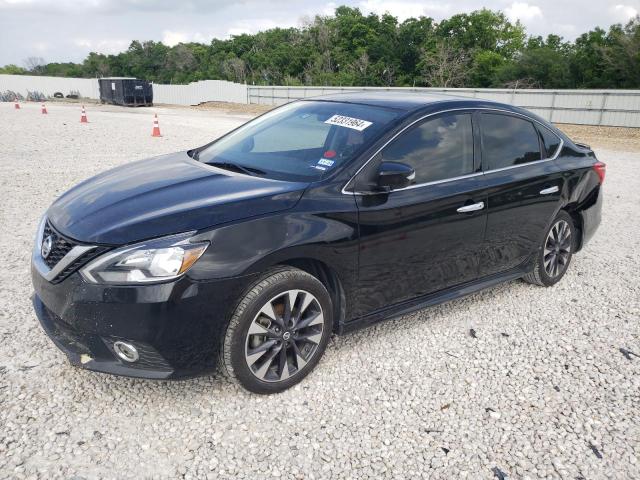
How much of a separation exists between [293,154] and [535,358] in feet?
7.21

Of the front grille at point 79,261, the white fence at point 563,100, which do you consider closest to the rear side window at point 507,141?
the front grille at point 79,261

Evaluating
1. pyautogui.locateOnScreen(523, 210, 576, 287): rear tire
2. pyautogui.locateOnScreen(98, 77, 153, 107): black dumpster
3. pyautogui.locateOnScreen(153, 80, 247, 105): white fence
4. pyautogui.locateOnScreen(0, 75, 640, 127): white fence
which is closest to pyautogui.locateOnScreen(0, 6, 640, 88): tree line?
pyautogui.locateOnScreen(153, 80, 247, 105): white fence

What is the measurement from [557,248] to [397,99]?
2119mm

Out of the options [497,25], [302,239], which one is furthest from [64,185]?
[497,25]

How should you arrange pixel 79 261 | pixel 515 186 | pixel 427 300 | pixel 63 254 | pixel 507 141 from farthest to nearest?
pixel 507 141 → pixel 515 186 → pixel 427 300 → pixel 63 254 → pixel 79 261

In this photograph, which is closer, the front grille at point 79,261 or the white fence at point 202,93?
the front grille at point 79,261

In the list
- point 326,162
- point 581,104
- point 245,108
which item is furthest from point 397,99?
point 245,108

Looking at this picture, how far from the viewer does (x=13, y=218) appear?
6.68 meters

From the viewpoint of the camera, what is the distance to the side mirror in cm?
323

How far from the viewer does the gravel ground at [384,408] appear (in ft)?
8.56

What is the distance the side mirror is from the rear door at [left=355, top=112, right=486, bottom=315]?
77 mm

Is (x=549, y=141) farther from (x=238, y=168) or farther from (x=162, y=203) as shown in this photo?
(x=162, y=203)

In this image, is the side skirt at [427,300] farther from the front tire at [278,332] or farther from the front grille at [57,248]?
the front grille at [57,248]

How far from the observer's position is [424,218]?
358 centimetres
